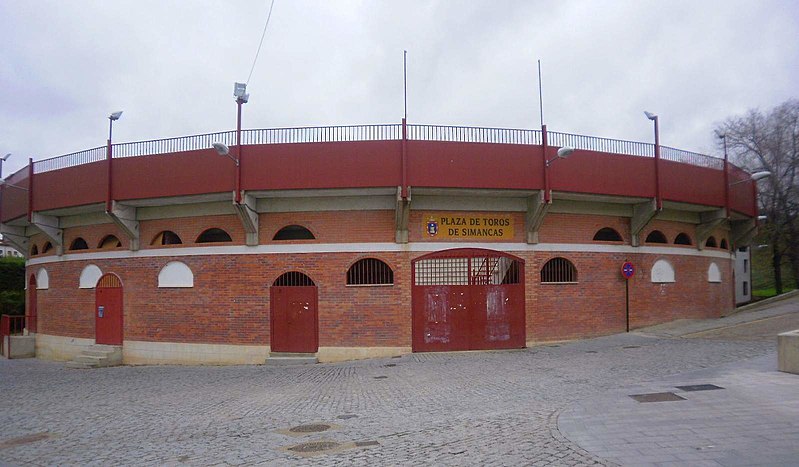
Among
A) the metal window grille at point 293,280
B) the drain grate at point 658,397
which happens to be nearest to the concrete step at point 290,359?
the metal window grille at point 293,280

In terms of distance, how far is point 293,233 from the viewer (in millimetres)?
18188

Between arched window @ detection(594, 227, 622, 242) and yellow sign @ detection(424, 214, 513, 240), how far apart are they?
3602 mm

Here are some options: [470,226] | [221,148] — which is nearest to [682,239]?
[470,226]

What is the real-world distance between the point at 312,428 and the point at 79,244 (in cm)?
1705

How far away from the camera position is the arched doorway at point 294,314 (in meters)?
17.5

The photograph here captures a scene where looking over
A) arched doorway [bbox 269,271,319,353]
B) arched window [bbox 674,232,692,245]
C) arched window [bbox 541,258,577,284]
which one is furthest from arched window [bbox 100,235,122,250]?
arched window [bbox 674,232,692,245]

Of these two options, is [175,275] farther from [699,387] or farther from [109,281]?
[699,387]

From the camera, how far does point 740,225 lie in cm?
2488

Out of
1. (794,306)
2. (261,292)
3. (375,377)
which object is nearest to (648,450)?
(375,377)

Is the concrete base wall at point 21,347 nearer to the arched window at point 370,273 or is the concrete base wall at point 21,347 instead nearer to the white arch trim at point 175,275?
the white arch trim at point 175,275

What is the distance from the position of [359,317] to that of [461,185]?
4.83 metres

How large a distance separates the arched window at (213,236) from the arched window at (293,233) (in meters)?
1.88

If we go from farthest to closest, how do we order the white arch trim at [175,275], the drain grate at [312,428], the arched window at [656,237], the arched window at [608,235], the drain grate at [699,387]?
the arched window at [656,237], the arched window at [608,235], the white arch trim at [175,275], the drain grate at [699,387], the drain grate at [312,428]

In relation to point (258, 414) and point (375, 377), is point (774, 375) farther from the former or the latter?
point (258, 414)
